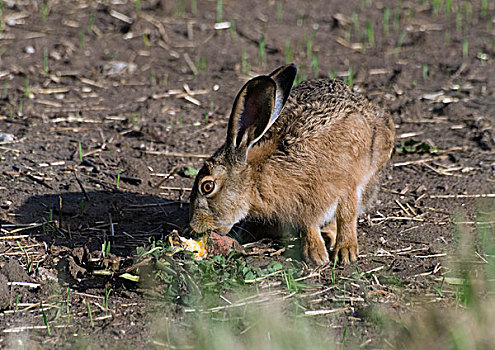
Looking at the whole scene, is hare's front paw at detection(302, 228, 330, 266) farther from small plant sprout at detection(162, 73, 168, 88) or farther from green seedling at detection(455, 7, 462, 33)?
green seedling at detection(455, 7, 462, 33)

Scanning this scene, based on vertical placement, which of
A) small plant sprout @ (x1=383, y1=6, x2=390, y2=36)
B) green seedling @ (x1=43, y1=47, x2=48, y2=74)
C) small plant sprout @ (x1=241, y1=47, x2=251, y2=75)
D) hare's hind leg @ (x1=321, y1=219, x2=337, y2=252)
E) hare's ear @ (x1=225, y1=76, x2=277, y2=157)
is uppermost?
hare's ear @ (x1=225, y1=76, x2=277, y2=157)

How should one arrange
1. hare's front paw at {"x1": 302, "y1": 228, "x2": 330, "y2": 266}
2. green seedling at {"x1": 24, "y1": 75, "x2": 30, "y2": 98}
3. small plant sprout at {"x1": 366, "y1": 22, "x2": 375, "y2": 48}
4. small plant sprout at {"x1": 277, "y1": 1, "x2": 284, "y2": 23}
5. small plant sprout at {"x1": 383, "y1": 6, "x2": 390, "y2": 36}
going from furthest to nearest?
small plant sprout at {"x1": 277, "y1": 1, "x2": 284, "y2": 23} → small plant sprout at {"x1": 383, "y1": 6, "x2": 390, "y2": 36} → small plant sprout at {"x1": 366, "y1": 22, "x2": 375, "y2": 48} → green seedling at {"x1": 24, "y1": 75, "x2": 30, "y2": 98} → hare's front paw at {"x1": 302, "y1": 228, "x2": 330, "y2": 266}

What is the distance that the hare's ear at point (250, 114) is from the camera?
4824 mm

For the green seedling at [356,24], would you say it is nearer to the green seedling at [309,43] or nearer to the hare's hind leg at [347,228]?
the green seedling at [309,43]

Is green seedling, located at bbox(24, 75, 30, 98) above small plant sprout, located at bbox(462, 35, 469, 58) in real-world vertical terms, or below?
below

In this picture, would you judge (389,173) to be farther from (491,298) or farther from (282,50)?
(282,50)

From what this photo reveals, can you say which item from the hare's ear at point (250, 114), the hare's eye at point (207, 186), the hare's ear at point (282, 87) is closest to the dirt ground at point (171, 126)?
the hare's eye at point (207, 186)

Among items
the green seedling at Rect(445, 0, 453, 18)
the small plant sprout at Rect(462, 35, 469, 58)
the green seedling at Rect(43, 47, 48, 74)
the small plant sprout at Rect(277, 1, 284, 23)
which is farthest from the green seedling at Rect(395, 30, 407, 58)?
the green seedling at Rect(43, 47, 48, 74)

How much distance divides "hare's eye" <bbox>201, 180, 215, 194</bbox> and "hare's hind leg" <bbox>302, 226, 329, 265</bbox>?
2.41 feet

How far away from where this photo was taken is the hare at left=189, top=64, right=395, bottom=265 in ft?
16.1

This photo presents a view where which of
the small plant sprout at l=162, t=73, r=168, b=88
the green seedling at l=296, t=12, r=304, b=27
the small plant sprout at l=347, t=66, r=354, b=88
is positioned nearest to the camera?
the small plant sprout at l=347, t=66, r=354, b=88

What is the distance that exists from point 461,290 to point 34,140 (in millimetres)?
4239

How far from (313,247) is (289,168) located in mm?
583

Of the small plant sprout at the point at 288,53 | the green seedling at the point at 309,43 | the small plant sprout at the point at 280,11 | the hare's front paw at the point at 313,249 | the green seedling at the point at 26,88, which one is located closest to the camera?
the hare's front paw at the point at 313,249
